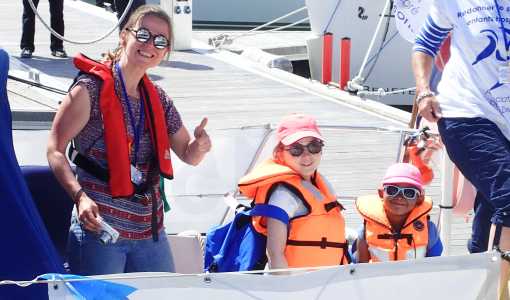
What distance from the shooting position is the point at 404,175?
12.4ft

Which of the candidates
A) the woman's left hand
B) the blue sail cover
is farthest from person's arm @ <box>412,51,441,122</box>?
the blue sail cover

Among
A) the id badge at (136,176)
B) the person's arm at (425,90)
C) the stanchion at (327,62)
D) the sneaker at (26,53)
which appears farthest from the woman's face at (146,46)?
the stanchion at (327,62)

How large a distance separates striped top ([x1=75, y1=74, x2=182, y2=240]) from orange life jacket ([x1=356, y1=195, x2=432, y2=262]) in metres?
0.87

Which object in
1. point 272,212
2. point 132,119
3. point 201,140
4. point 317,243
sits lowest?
point 317,243

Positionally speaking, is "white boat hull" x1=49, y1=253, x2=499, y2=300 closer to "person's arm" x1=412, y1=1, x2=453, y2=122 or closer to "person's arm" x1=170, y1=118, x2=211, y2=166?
"person's arm" x1=412, y1=1, x2=453, y2=122

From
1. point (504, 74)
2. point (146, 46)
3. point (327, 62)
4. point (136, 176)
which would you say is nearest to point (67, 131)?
point (136, 176)

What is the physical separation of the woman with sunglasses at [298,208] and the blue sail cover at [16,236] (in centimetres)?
93

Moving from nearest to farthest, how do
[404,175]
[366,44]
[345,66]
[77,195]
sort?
[77,195] < [404,175] < [345,66] < [366,44]

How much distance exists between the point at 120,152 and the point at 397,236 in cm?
112

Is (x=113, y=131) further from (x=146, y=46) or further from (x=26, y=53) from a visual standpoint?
(x=26, y=53)

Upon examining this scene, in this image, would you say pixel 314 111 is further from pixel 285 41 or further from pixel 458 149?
pixel 285 41

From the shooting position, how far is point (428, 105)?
357 centimetres

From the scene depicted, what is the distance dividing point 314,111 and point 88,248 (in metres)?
6.46

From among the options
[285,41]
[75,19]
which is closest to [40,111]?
[75,19]
